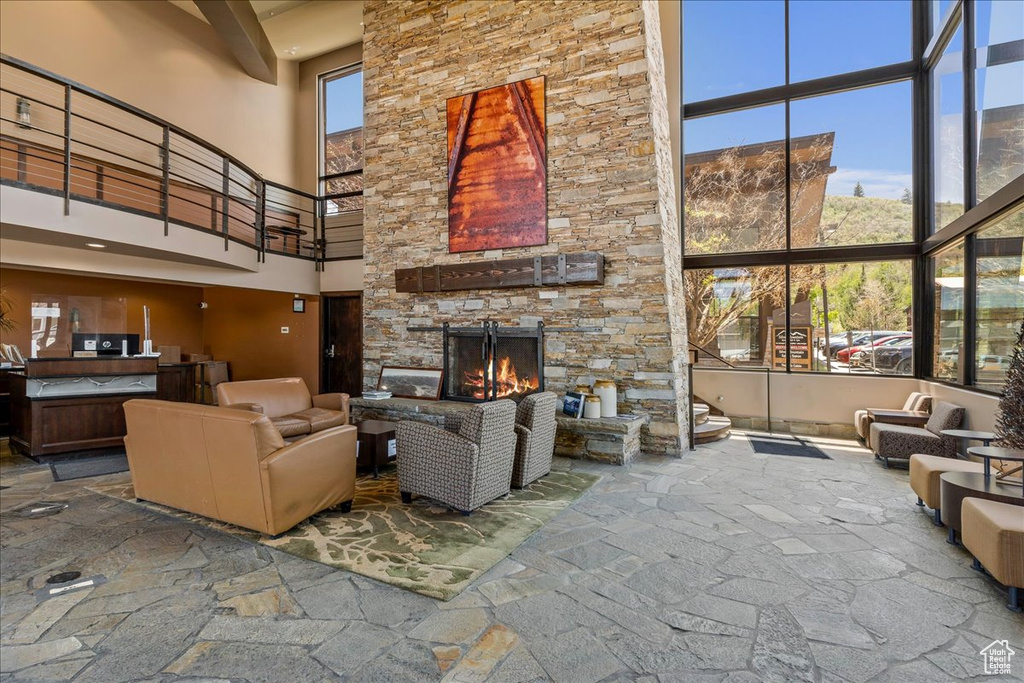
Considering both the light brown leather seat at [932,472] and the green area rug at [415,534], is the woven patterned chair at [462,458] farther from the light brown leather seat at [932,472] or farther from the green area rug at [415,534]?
the light brown leather seat at [932,472]

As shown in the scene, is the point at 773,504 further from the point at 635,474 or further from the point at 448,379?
the point at 448,379

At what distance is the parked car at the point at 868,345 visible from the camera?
641 cm

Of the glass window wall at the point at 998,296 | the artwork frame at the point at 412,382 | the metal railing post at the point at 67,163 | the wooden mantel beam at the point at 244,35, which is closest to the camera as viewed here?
the glass window wall at the point at 998,296

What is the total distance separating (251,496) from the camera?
3.18 m

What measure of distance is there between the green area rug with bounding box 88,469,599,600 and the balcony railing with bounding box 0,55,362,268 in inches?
149

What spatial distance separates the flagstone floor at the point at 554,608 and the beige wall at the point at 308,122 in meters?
7.85

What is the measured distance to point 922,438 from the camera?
15.9 feet

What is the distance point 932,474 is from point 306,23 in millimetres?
10856

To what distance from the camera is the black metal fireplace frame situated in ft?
19.5

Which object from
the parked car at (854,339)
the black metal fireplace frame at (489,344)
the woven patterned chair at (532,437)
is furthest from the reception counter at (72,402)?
the parked car at (854,339)

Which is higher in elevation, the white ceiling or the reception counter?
the white ceiling

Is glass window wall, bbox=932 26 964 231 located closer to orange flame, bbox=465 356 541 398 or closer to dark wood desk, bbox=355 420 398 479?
orange flame, bbox=465 356 541 398

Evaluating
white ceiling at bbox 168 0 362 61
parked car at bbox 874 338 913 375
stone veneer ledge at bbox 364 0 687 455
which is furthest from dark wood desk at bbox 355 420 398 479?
white ceiling at bbox 168 0 362 61

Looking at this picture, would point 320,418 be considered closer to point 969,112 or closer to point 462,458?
point 462,458
